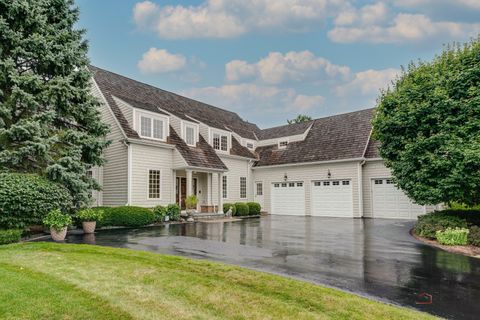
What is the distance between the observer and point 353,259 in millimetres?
7766

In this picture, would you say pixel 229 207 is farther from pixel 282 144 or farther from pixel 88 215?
pixel 88 215

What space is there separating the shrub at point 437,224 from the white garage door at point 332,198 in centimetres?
826

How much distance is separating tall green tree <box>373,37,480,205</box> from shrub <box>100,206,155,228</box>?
11543 mm

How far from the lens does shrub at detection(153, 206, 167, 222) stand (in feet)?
53.6

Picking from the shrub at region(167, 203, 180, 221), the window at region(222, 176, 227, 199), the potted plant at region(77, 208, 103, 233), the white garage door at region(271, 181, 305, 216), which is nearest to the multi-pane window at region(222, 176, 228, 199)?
the window at region(222, 176, 227, 199)

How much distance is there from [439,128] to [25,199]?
14.6 metres

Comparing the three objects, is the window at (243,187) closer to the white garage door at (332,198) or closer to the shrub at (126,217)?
the white garage door at (332,198)

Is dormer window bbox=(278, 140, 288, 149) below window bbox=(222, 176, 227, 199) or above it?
above

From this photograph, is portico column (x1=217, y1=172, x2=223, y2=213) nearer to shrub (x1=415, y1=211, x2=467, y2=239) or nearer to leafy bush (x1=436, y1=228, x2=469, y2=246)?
shrub (x1=415, y1=211, x2=467, y2=239)

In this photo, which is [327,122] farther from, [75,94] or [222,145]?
[75,94]

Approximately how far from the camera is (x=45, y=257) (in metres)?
7.03

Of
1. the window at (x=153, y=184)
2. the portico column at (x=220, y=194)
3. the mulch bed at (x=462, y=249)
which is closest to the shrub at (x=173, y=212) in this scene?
the window at (x=153, y=184)

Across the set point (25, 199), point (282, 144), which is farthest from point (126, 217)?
point (282, 144)

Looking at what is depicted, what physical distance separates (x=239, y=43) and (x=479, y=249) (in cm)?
1810
